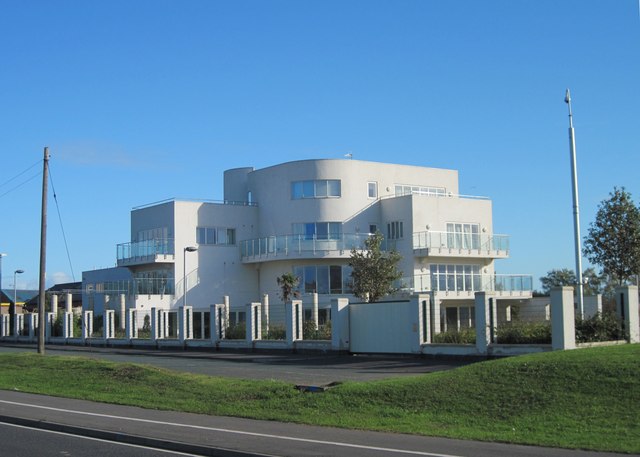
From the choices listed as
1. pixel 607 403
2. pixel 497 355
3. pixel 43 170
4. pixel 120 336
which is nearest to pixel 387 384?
pixel 607 403

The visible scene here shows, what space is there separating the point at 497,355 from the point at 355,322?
744 cm

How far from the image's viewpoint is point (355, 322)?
32.0 m

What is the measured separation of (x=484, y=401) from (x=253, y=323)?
23298 mm

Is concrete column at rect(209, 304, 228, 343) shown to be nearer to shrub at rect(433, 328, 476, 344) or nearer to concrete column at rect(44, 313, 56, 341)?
shrub at rect(433, 328, 476, 344)

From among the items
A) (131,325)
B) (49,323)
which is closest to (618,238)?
(131,325)

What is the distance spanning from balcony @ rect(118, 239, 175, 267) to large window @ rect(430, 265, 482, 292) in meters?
17.2

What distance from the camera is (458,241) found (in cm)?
5178

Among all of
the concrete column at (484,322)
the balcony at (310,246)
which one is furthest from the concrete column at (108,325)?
the concrete column at (484,322)

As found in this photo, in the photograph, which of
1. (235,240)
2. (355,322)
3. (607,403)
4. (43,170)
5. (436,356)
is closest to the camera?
(607,403)

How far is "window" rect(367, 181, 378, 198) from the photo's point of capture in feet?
183

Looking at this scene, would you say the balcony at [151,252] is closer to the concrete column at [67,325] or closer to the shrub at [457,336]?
the concrete column at [67,325]

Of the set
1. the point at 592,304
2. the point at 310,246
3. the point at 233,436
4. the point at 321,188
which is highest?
the point at 321,188

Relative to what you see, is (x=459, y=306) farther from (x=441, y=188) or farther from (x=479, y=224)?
(x=441, y=188)

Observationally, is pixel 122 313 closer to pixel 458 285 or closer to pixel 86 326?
pixel 86 326
